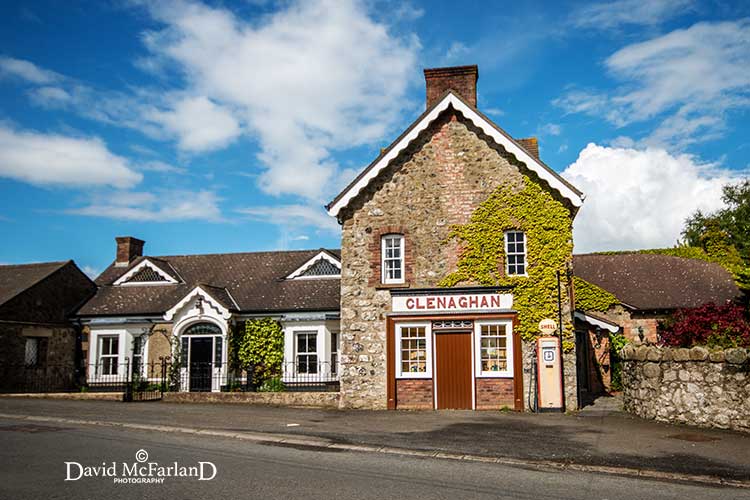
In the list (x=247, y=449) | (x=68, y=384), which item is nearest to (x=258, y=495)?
(x=247, y=449)

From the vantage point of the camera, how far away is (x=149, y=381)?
25672 millimetres

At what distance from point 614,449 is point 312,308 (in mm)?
14801

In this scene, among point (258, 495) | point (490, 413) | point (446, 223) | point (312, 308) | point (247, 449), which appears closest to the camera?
point (258, 495)

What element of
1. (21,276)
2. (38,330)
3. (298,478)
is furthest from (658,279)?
(21,276)

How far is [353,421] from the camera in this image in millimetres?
16297

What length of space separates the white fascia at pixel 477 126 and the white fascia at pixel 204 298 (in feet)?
23.9

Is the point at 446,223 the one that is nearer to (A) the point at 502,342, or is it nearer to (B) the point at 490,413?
(A) the point at 502,342

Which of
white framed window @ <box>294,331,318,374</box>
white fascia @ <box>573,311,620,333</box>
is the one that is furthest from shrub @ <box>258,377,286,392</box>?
white fascia @ <box>573,311,620,333</box>

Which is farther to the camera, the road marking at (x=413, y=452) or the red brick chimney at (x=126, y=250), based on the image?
the red brick chimney at (x=126, y=250)

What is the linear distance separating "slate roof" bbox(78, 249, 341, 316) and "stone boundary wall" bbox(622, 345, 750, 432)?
12.1m

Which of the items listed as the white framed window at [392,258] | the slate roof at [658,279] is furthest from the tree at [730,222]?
the white framed window at [392,258]

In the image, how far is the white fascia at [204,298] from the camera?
24.5 metres

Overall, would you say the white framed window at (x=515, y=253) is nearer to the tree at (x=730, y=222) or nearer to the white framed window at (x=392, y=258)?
the white framed window at (x=392, y=258)

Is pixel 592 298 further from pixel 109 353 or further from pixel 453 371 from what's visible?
pixel 109 353
